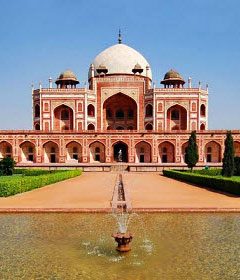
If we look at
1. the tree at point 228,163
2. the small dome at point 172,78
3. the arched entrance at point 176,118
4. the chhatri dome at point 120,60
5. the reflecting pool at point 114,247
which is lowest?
the reflecting pool at point 114,247

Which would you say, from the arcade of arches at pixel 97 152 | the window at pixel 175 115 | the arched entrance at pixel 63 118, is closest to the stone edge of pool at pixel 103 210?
the arcade of arches at pixel 97 152

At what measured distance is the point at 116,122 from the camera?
3497 cm

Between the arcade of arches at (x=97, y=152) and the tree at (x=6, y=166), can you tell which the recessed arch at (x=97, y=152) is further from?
the tree at (x=6, y=166)

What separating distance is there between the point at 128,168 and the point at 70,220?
17.0 metres

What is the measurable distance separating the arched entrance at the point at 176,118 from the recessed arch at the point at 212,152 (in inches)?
175

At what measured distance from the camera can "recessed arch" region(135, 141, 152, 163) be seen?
28359mm

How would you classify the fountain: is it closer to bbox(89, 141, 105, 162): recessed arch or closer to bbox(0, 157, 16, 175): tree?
bbox(0, 157, 16, 175): tree

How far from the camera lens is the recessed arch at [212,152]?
92.6 ft

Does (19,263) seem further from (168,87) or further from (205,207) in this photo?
(168,87)

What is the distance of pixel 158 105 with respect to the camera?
31.9 meters

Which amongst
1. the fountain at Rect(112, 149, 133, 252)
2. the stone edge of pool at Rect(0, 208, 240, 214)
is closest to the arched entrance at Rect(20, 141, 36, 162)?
the fountain at Rect(112, 149, 133, 252)

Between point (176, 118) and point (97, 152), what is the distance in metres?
9.47

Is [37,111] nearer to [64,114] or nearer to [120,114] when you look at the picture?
[64,114]

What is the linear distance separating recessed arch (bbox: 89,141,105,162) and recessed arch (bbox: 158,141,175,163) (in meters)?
5.12
